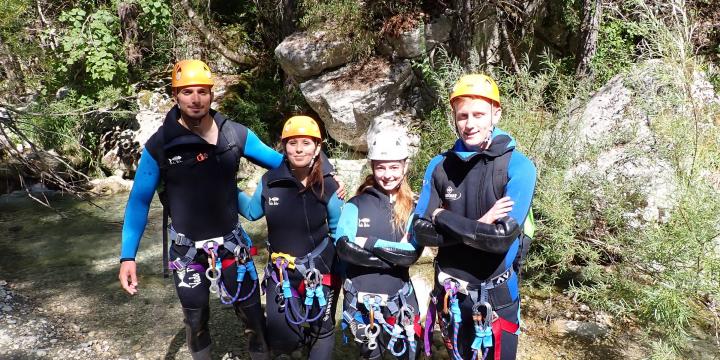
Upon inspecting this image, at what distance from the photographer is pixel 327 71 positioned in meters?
9.71

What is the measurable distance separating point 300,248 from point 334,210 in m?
0.35

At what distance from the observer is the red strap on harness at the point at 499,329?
2689 mm

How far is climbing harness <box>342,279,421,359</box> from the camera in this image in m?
2.96

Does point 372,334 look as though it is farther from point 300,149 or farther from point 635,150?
point 635,150

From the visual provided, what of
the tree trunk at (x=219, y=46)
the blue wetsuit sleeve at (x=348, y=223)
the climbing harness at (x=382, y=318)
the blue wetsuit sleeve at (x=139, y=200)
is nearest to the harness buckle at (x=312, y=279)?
the climbing harness at (x=382, y=318)

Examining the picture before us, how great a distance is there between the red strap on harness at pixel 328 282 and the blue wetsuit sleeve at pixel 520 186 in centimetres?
139

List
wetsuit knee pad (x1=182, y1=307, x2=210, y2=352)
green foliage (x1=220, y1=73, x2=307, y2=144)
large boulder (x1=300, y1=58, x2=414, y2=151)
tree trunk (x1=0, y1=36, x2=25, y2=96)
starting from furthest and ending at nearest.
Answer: tree trunk (x1=0, y1=36, x2=25, y2=96) < green foliage (x1=220, y1=73, x2=307, y2=144) < large boulder (x1=300, y1=58, x2=414, y2=151) < wetsuit knee pad (x1=182, y1=307, x2=210, y2=352)

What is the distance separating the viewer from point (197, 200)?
3209mm

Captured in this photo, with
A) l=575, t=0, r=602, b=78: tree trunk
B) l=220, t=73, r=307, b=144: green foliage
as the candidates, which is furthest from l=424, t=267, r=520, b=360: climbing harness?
l=220, t=73, r=307, b=144: green foliage

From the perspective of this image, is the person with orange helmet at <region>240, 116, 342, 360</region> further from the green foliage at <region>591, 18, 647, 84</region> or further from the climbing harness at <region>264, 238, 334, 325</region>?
the green foliage at <region>591, 18, 647, 84</region>

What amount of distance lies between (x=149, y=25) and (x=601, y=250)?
10.3 meters

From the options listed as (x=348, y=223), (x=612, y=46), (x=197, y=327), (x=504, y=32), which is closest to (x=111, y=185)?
(x=197, y=327)

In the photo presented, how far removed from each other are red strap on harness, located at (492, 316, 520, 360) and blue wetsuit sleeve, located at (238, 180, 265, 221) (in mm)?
1704

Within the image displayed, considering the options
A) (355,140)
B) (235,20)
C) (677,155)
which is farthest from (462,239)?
(235,20)
